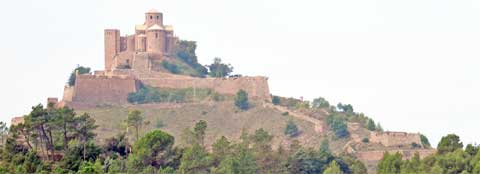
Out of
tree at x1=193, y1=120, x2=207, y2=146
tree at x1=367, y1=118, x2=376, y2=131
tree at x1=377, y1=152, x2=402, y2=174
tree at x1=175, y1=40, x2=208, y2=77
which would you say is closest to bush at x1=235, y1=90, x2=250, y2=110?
tree at x1=175, y1=40, x2=208, y2=77

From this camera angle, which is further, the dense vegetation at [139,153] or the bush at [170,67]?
the bush at [170,67]

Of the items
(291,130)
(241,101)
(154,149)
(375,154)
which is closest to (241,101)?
(241,101)

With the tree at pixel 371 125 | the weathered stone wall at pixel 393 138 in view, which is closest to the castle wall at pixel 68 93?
the tree at pixel 371 125

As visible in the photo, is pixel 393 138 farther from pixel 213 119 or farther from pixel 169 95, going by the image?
pixel 169 95

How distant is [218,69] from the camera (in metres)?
161

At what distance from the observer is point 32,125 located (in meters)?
126

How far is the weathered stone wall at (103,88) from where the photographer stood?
152 m

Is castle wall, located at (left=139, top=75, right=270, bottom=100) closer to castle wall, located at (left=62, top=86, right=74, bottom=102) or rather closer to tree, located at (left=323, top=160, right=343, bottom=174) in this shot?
castle wall, located at (left=62, top=86, right=74, bottom=102)

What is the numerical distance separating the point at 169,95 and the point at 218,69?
23.2ft

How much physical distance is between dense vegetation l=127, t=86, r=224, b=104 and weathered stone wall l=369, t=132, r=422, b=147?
11617mm

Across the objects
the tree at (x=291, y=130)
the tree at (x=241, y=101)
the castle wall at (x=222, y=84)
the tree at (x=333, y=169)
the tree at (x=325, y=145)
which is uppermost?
the castle wall at (x=222, y=84)

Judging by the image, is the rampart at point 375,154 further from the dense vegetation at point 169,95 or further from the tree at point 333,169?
the dense vegetation at point 169,95

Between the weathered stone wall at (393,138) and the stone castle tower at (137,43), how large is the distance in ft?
51.1

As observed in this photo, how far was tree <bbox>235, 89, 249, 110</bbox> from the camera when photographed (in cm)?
15312
